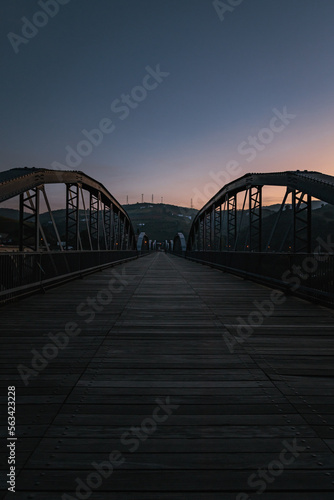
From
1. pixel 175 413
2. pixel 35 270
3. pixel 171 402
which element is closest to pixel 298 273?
pixel 35 270

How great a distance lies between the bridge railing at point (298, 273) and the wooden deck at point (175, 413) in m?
2.46

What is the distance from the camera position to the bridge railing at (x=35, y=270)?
27.5 ft

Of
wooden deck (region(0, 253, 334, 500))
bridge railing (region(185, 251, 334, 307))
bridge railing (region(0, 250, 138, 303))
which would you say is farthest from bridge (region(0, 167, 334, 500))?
bridge railing (region(0, 250, 138, 303))

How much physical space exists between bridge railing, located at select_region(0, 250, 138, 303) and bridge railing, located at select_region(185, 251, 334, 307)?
21.4 feet

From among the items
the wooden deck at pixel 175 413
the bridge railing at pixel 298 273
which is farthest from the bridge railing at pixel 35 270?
the bridge railing at pixel 298 273

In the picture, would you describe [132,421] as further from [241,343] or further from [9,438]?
[241,343]

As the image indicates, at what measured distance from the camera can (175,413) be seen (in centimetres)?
298

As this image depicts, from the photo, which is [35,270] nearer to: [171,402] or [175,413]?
[171,402]

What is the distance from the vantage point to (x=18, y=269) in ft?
29.6

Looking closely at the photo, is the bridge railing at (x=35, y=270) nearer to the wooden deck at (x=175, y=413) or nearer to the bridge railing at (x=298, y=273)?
the wooden deck at (x=175, y=413)

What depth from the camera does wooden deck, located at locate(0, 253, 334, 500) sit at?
212cm

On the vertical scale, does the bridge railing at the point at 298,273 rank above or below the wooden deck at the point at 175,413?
above

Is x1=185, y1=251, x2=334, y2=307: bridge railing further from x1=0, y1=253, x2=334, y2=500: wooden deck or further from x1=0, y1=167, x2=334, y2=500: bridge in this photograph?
x1=0, y1=253, x2=334, y2=500: wooden deck

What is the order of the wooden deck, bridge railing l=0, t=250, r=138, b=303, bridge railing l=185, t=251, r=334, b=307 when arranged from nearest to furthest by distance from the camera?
the wooden deck
bridge railing l=185, t=251, r=334, b=307
bridge railing l=0, t=250, r=138, b=303
